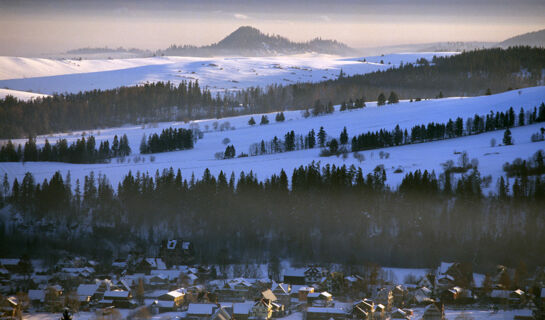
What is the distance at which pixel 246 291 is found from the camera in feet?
91.6

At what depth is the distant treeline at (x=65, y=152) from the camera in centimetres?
4800

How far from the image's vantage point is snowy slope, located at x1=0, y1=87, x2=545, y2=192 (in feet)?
144

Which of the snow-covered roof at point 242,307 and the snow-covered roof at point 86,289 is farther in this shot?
the snow-covered roof at point 86,289

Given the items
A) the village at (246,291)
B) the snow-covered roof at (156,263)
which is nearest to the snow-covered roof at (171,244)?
the village at (246,291)

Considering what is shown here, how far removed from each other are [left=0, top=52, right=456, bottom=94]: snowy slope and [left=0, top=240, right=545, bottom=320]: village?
83985 mm

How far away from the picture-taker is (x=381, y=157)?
47.9 meters

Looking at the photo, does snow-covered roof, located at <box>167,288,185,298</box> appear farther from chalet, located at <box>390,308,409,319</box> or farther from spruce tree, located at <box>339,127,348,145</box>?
spruce tree, located at <box>339,127,348,145</box>

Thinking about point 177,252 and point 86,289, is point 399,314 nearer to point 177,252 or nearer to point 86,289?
point 86,289

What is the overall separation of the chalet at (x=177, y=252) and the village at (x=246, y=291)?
0.12m

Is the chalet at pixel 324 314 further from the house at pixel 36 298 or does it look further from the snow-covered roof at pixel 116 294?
the house at pixel 36 298

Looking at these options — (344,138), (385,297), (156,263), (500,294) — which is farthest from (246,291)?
(344,138)

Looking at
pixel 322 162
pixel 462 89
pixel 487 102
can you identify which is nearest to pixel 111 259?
pixel 322 162

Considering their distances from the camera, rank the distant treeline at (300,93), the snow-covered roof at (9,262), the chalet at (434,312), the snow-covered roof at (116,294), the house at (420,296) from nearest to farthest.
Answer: the chalet at (434,312) < the snow-covered roof at (116,294) < the house at (420,296) < the snow-covered roof at (9,262) < the distant treeline at (300,93)

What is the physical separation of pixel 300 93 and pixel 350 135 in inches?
1630
